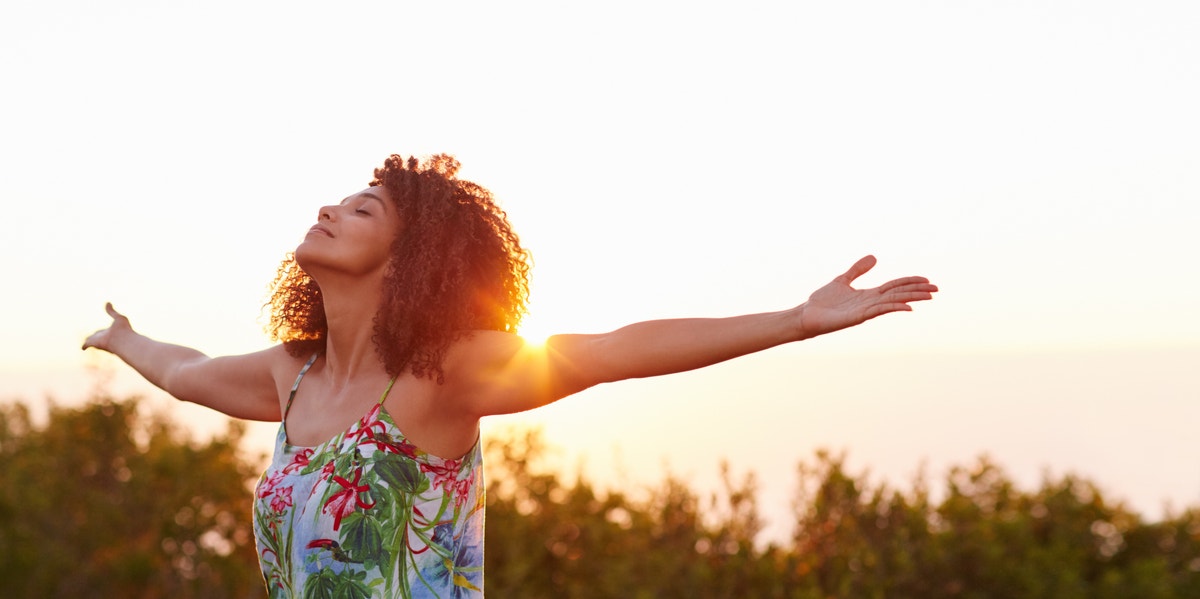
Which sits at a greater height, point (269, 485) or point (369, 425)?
point (369, 425)

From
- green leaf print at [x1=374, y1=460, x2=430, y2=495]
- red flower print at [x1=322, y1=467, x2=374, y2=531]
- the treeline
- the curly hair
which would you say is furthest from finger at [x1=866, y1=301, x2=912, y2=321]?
the treeline

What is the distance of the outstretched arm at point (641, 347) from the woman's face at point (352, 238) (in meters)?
0.45

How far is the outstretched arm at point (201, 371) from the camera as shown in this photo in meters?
4.05

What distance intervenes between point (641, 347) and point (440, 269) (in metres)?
0.77

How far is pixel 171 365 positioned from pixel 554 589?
4.08m

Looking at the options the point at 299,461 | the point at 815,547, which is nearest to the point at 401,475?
the point at 299,461

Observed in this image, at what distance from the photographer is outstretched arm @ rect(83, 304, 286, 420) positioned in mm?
4055

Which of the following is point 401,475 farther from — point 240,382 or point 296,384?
point 240,382

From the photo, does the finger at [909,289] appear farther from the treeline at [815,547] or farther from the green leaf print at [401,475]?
the treeline at [815,547]

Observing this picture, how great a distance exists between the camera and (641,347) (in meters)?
2.88

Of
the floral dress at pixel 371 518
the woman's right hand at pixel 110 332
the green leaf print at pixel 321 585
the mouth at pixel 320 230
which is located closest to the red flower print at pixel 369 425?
the floral dress at pixel 371 518

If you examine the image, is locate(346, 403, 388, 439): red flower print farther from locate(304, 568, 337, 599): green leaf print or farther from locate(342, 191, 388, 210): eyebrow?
locate(342, 191, 388, 210): eyebrow

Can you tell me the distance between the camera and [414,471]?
3.15 metres

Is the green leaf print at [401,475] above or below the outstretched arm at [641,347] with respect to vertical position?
below
